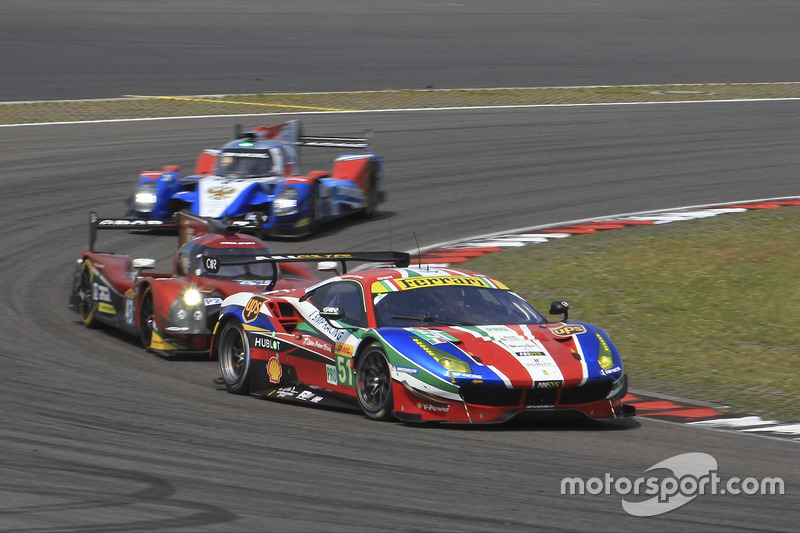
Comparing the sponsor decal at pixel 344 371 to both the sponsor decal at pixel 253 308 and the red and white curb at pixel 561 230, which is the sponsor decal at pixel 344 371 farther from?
the red and white curb at pixel 561 230

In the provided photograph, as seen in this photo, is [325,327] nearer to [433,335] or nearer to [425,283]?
[425,283]

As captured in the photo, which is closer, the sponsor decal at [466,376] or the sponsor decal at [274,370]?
the sponsor decal at [466,376]

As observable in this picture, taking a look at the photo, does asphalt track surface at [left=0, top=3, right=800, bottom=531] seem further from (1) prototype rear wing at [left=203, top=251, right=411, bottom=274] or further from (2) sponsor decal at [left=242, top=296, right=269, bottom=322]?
(1) prototype rear wing at [left=203, top=251, right=411, bottom=274]

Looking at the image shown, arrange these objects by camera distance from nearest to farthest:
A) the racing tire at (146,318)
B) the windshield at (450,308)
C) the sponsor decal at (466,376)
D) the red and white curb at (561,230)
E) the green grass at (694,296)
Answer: the sponsor decal at (466,376) → the windshield at (450,308) → the green grass at (694,296) → the racing tire at (146,318) → the red and white curb at (561,230)

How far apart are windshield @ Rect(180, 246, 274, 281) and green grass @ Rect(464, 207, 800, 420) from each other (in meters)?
3.17

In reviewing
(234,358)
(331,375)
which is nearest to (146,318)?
(234,358)

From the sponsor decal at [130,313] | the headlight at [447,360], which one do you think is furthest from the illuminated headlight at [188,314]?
the headlight at [447,360]

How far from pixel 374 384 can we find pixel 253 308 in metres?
1.96

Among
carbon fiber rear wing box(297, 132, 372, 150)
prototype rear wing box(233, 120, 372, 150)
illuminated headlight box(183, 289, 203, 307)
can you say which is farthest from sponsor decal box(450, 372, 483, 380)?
carbon fiber rear wing box(297, 132, 372, 150)

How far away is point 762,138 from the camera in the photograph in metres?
24.0

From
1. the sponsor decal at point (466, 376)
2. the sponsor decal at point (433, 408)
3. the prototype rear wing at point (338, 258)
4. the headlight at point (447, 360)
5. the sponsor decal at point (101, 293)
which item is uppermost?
the prototype rear wing at point (338, 258)

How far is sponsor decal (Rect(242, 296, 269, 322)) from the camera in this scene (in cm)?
1048

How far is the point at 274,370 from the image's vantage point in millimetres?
10094

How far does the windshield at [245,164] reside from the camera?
18.7m
